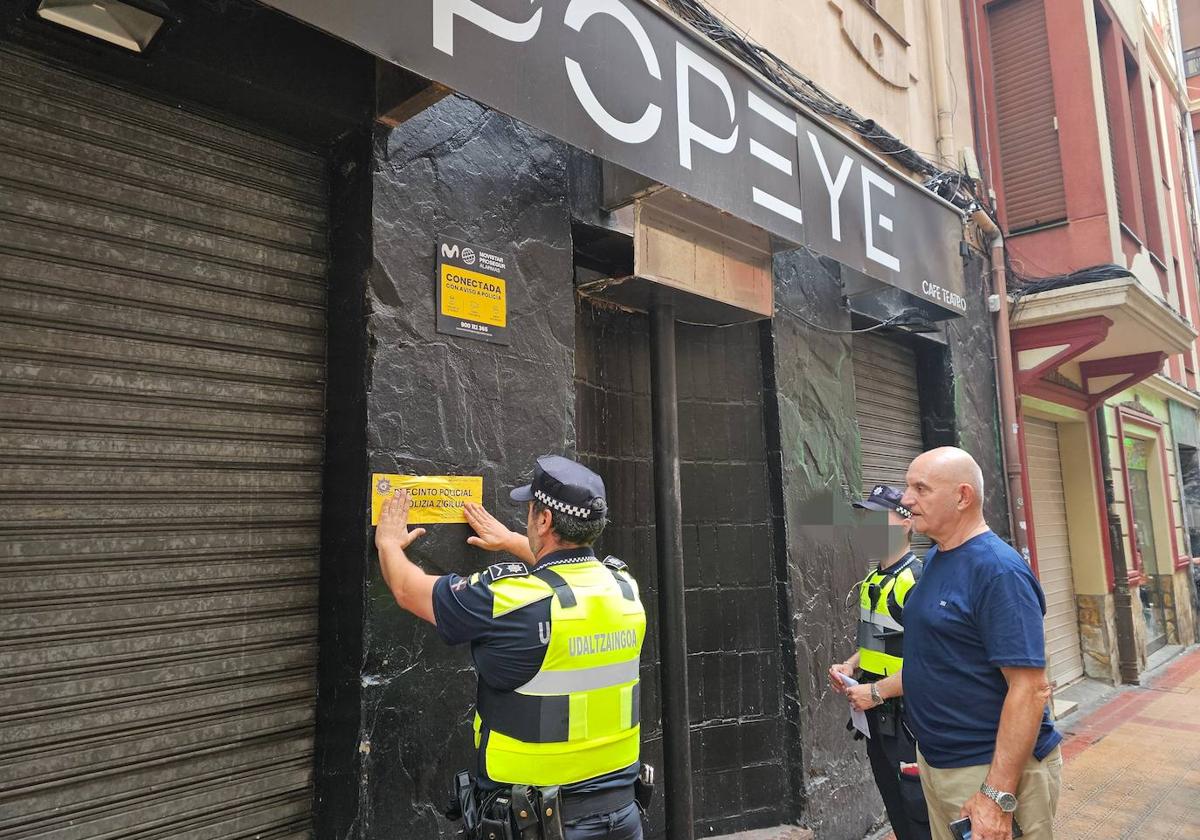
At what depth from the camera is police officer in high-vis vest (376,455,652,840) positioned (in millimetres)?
2344

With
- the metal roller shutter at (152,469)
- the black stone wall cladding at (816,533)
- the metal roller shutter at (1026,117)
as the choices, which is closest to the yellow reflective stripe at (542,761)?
the metal roller shutter at (152,469)

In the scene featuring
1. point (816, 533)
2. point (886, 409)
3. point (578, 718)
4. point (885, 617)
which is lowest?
point (578, 718)

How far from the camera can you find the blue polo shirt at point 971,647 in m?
2.57

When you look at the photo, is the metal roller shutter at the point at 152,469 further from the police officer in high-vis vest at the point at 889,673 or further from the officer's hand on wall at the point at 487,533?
the police officer in high-vis vest at the point at 889,673

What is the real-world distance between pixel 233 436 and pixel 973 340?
276 inches

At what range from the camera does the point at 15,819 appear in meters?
2.33

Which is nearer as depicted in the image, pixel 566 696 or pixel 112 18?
pixel 566 696

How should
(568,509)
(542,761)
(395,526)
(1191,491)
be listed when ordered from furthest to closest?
1. (1191,491)
2. (395,526)
3. (568,509)
4. (542,761)

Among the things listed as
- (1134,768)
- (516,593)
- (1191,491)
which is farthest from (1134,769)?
(1191,491)

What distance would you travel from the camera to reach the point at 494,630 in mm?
2348

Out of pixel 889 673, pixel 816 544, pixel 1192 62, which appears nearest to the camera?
pixel 889 673

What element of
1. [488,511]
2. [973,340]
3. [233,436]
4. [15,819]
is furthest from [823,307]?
[15,819]

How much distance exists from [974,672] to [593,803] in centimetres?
135

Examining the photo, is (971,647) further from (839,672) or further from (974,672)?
(839,672)
